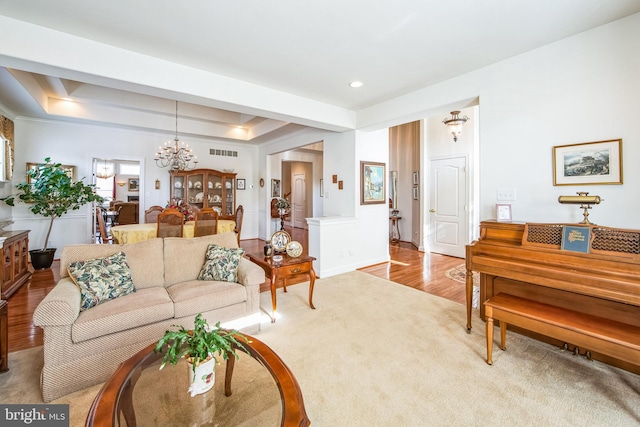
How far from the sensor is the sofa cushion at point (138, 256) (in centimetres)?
232

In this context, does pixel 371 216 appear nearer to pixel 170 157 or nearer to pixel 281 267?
pixel 281 267

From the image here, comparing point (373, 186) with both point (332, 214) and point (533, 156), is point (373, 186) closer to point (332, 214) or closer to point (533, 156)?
point (332, 214)

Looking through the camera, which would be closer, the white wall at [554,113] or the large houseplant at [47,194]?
the white wall at [554,113]

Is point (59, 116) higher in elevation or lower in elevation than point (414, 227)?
higher

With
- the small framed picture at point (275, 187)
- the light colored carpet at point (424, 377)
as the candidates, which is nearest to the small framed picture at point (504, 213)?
the light colored carpet at point (424, 377)

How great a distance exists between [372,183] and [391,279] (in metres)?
1.76

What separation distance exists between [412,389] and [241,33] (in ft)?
10.4

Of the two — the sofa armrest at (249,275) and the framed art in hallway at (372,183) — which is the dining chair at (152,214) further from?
the framed art in hallway at (372,183)

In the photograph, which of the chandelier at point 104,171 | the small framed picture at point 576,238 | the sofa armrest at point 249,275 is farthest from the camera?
the chandelier at point 104,171

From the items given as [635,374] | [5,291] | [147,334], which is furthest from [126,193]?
[635,374]

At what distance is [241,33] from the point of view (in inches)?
96.7

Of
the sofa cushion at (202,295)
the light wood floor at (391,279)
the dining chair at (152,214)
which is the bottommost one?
the light wood floor at (391,279)

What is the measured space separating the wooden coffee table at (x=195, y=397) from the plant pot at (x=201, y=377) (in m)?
0.02

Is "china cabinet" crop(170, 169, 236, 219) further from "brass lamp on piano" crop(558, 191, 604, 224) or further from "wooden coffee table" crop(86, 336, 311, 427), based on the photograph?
"brass lamp on piano" crop(558, 191, 604, 224)
